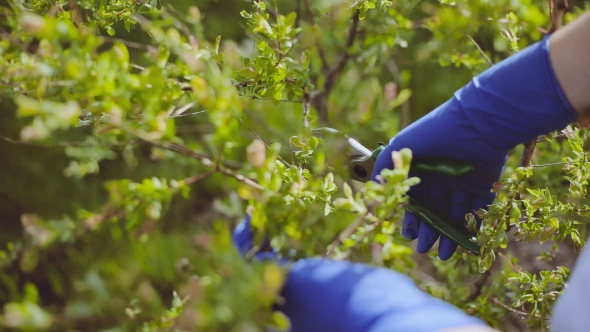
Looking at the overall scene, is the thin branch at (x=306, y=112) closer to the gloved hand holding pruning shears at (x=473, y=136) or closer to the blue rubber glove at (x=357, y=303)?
the gloved hand holding pruning shears at (x=473, y=136)

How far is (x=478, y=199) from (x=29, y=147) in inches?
65.5

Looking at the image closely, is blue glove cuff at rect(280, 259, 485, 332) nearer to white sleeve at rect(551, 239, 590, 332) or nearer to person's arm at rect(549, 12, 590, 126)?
white sleeve at rect(551, 239, 590, 332)

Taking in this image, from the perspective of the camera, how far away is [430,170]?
875 millimetres

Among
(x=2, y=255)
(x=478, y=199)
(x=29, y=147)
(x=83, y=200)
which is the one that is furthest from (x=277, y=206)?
(x=29, y=147)

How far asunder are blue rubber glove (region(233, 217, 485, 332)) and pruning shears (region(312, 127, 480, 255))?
0.85 feet

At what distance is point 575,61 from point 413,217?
14.5 inches

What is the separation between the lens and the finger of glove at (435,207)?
0.93 metres

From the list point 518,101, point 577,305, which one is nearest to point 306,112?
point 518,101

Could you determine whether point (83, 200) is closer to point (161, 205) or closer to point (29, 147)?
point (29, 147)

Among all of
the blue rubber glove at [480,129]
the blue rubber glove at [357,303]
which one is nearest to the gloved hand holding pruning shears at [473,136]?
the blue rubber glove at [480,129]

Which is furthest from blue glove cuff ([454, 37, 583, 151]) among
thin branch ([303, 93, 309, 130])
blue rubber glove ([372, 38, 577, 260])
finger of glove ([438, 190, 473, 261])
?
thin branch ([303, 93, 309, 130])

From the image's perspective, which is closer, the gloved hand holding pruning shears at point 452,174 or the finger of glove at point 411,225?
the gloved hand holding pruning shears at point 452,174

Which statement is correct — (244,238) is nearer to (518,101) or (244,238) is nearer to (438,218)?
(438,218)

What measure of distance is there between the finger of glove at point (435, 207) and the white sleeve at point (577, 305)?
36 cm
